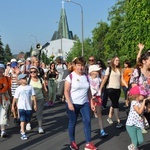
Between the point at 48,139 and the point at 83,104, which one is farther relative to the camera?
the point at 48,139

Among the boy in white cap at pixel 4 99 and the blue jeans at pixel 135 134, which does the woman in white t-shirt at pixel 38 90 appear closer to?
the boy in white cap at pixel 4 99

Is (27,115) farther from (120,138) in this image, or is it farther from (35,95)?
(120,138)

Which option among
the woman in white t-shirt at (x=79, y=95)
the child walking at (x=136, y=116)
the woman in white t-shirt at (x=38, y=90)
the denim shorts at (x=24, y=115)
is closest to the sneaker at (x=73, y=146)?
the woman in white t-shirt at (x=79, y=95)

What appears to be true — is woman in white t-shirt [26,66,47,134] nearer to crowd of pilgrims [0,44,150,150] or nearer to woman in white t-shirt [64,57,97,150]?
crowd of pilgrims [0,44,150,150]

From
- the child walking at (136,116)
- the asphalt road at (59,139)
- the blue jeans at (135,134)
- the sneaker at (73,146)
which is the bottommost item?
the asphalt road at (59,139)

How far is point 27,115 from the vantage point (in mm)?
8336

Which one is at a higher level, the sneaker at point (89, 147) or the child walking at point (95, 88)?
the child walking at point (95, 88)

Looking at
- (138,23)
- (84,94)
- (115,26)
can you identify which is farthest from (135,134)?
(115,26)

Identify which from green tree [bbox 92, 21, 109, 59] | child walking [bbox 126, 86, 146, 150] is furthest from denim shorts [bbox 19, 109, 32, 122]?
green tree [bbox 92, 21, 109, 59]

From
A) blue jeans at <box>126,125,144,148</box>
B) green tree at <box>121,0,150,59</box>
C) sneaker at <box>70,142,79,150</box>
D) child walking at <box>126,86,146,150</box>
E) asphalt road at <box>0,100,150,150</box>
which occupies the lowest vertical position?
asphalt road at <box>0,100,150,150</box>

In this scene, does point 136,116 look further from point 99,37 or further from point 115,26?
point 99,37

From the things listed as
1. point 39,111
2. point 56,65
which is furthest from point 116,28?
point 39,111

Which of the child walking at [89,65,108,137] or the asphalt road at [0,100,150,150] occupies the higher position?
the child walking at [89,65,108,137]

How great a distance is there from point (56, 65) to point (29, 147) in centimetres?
914
